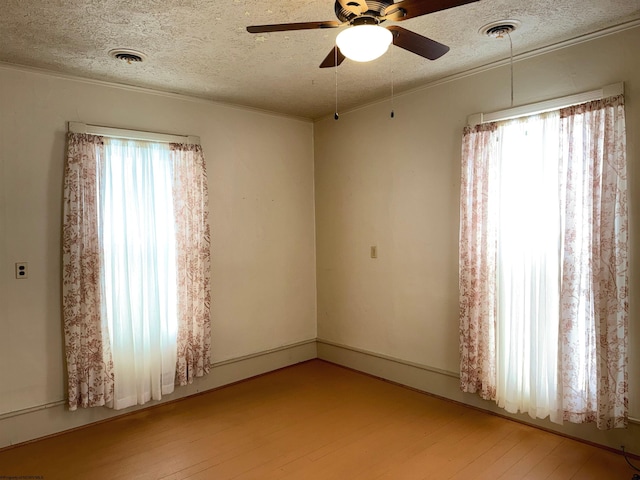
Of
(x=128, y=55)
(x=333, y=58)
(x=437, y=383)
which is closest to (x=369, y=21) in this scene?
(x=333, y=58)

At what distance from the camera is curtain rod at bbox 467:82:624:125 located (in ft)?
8.85

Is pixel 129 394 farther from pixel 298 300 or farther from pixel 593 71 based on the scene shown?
pixel 593 71

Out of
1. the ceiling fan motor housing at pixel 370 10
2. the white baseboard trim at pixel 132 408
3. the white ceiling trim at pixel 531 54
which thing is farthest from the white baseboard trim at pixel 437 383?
the ceiling fan motor housing at pixel 370 10

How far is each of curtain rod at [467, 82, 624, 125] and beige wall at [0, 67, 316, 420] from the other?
2121mm

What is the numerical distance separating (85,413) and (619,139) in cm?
429

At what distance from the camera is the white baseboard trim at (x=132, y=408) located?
3059 millimetres

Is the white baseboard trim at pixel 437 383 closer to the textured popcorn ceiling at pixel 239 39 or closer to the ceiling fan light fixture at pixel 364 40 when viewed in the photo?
the textured popcorn ceiling at pixel 239 39

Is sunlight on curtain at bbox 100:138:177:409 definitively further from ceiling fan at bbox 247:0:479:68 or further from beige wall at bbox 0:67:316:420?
ceiling fan at bbox 247:0:479:68

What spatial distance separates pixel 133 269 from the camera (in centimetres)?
352

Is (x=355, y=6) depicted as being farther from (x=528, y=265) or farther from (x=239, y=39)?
(x=528, y=265)

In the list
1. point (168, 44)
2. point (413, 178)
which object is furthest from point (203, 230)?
point (413, 178)

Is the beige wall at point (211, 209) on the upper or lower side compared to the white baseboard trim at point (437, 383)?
upper

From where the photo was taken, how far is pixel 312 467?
270cm

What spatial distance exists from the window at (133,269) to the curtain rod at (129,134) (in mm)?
46
